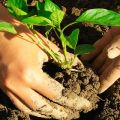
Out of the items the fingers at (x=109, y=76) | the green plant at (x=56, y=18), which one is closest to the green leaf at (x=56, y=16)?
the green plant at (x=56, y=18)

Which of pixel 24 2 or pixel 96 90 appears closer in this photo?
pixel 24 2

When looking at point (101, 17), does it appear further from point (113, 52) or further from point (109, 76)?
point (109, 76)

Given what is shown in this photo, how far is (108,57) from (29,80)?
34 centimetres

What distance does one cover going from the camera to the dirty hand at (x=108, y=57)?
1.41 m

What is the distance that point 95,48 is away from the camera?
1531 millimetres

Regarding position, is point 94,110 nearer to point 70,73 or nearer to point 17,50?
point 70,73

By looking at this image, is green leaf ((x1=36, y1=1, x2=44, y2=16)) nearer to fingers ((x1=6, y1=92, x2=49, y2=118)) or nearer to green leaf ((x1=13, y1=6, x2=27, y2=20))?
green leaf ((x1=13, y1=6, x2=27, y2=20))

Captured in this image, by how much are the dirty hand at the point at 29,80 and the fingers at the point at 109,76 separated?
0.36ft

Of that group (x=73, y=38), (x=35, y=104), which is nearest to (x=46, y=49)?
(x=73, y=38)

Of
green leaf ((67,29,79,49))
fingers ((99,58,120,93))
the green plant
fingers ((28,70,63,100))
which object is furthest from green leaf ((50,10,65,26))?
fingers ((99,58,120,93))

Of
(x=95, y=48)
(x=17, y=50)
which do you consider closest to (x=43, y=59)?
(x=17, y=50)

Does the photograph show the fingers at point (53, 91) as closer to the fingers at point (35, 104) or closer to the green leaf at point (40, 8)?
the fingers at point (35, 104)

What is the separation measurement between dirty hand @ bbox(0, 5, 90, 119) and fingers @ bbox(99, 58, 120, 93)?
4.3 inches

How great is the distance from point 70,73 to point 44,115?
225 millimetres
